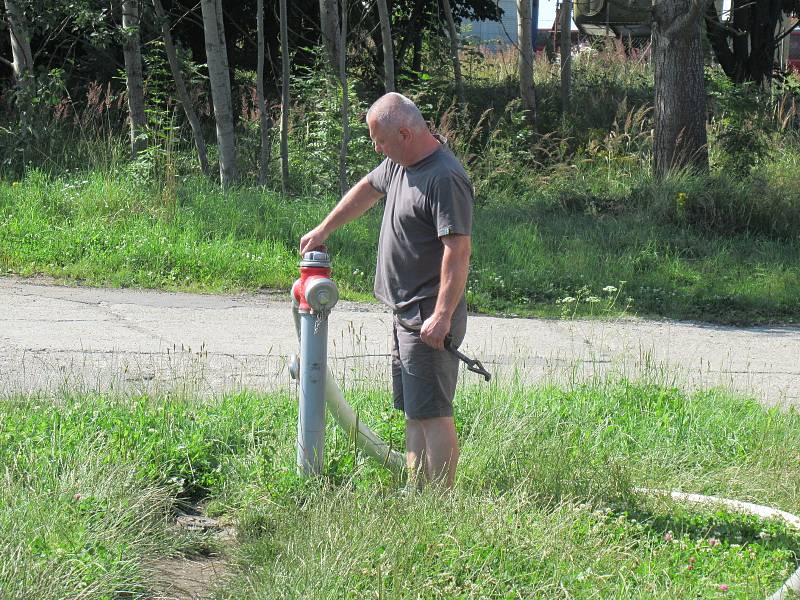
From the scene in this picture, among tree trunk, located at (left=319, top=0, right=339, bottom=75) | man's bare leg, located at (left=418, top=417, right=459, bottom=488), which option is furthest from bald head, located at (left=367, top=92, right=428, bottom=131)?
tree trunk, located at (left=319, top=0, right=339, bottom=75)

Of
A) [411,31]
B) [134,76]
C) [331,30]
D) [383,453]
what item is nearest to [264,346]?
[383,453]

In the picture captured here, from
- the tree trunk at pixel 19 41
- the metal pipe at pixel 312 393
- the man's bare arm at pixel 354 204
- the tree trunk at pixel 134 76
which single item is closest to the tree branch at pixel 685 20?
the tree trunk at pixel 134 76

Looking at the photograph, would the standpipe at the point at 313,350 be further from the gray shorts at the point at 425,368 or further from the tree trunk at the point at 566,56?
the tree trunk at the point at 566,56

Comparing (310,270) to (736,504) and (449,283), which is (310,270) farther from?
(736,504)

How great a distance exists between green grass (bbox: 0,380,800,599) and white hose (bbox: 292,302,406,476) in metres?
0.06

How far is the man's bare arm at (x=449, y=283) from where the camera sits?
402 cm

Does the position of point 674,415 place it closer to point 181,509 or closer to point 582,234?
point 181,509

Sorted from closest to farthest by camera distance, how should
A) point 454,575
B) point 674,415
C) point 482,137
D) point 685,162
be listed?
point 454,575
point 674,415
point 685,162
point 482,137

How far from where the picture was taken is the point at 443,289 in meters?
4.04

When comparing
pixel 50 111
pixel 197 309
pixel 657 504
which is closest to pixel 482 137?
pixel 50 111

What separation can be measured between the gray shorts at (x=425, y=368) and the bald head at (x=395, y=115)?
29.7 inches

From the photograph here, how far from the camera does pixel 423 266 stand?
423cm

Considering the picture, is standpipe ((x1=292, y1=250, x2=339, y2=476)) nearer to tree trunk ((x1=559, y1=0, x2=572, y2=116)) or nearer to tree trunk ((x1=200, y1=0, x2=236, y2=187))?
tree trunk ((x1=200, y1=0, x2=236, y2=187))

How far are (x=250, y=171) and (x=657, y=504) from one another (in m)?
10.9
